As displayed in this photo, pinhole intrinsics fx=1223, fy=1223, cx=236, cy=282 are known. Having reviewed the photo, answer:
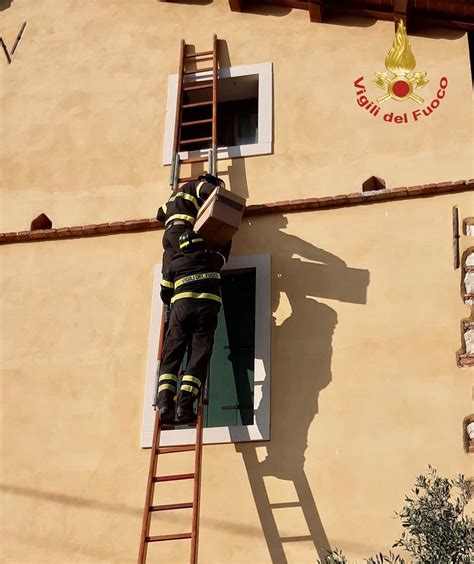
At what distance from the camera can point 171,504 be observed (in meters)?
8.99

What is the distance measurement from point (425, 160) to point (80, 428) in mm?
3587

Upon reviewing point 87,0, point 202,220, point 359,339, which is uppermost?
point 87,0

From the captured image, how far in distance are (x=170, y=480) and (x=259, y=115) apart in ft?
11.7

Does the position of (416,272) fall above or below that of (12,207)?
below

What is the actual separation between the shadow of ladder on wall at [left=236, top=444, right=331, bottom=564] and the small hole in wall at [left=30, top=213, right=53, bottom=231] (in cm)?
294

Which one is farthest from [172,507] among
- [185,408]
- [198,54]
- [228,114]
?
[198,54]

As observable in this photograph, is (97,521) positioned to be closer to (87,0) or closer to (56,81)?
(56,81)

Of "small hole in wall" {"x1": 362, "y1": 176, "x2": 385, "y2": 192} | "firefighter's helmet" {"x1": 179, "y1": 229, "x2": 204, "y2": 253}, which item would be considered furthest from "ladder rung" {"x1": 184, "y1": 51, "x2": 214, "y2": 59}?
"firefighter's helmet" {"x1": 179, "y1": 229, "x2": 204, "y2": 253}

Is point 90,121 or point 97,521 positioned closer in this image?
point 97,521

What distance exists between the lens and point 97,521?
909 cm

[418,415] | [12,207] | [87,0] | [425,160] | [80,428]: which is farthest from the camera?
[87,0]

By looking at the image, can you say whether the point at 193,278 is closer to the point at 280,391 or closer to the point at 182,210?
the point at 182,210

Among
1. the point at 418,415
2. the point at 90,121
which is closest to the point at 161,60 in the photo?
the point at 90,121

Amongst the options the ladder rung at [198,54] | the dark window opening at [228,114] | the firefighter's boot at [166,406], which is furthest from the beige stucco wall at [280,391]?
the ladder rung at [198,54]
